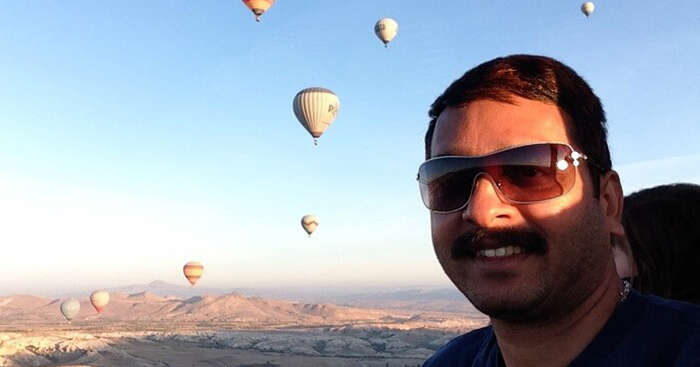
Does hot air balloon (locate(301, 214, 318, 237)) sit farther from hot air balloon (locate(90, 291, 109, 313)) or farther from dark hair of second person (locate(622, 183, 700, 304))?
dark hair of second person (locate(622, 183, 700, 304))

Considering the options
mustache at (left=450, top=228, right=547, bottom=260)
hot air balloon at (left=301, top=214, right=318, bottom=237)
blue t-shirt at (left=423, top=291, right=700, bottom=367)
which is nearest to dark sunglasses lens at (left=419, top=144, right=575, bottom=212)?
mustache at (left=450, top=228, right=547, bottom=260)

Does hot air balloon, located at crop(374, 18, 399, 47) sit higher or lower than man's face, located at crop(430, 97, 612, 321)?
higher

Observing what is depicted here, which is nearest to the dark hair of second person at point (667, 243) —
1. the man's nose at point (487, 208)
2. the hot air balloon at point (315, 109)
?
the man's nose at point (487, 208)

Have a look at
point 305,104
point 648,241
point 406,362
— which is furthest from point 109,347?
point 648,241

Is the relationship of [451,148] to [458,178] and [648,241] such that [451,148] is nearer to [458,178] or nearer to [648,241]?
[458,178]

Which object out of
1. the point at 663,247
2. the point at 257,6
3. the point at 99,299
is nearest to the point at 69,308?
the point at 99,299

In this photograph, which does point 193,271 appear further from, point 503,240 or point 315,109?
point 503,240
